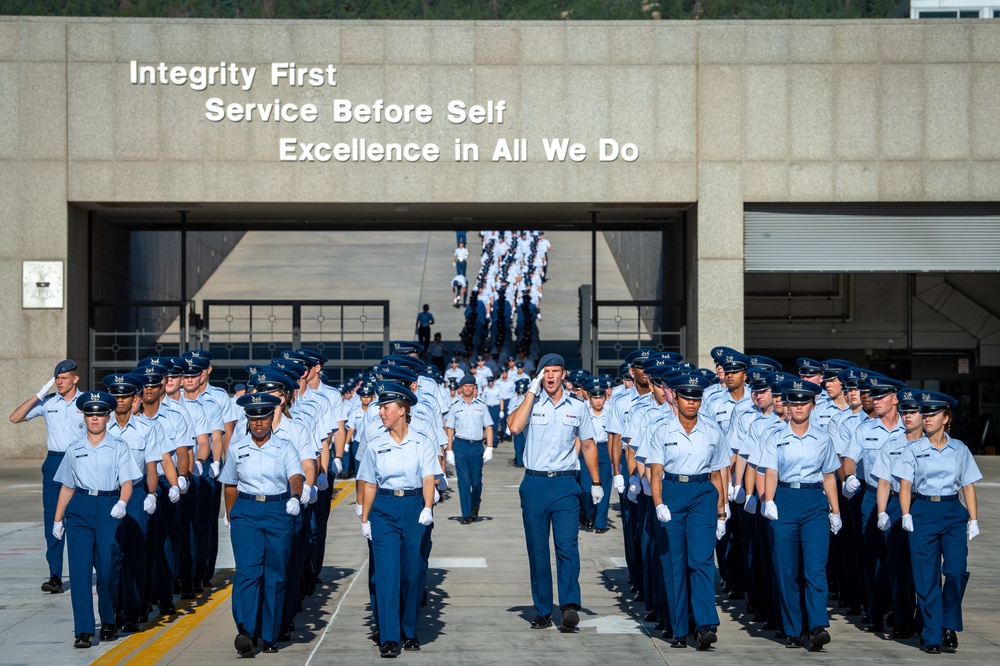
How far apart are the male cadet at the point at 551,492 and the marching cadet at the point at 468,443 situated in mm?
6303

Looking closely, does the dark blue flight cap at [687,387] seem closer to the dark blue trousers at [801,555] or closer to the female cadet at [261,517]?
the dark blue trousers at [801,555]

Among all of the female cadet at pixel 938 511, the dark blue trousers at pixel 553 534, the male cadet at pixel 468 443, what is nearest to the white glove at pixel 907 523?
the female cadet at pixel 938 511

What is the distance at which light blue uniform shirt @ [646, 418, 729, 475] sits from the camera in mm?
9570

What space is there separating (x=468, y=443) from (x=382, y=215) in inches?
454

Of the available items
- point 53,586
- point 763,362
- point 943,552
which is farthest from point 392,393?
point 763,362

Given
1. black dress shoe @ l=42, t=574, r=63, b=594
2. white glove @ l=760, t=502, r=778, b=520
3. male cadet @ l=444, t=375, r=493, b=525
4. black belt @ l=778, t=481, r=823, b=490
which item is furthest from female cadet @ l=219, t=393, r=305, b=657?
male cadet @ l=444, t=375, r=493, b=525

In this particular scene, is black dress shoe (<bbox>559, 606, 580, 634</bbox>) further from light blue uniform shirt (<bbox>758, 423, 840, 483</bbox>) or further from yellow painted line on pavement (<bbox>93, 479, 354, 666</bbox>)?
yellow painted line on pavement (<bbox>93, 479, 354, 666</bbox>)

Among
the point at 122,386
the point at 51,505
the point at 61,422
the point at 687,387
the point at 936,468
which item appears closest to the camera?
the point at 936,468

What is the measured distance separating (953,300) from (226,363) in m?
18.1

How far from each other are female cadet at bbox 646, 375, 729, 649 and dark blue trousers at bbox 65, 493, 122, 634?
158 inches

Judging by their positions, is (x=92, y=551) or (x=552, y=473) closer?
(x=92, y=551)

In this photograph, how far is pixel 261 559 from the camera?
9094mm

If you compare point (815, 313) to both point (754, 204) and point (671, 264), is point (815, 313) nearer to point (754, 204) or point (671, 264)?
point (671, 264)

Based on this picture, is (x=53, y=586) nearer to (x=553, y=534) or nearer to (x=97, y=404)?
(x=97, y=404)
